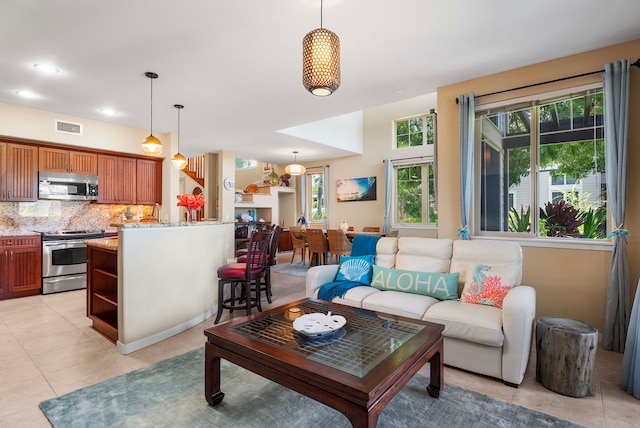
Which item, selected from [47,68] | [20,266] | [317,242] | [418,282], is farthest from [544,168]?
[20,266]

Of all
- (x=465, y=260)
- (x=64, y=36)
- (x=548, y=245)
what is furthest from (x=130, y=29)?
(x=548, y=245)

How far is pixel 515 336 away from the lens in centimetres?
213

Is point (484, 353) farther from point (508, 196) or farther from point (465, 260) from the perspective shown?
point (508, 196)

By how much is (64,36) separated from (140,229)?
182 cm

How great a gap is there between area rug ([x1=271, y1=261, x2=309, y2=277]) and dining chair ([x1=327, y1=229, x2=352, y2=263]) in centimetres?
82

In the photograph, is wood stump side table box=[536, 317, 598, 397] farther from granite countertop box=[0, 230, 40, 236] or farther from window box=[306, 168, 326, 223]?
window box=[306, 168, 326, 223]

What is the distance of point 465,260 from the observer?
Answer: 2955 mm

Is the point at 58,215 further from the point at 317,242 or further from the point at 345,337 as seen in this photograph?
the point at 345,337

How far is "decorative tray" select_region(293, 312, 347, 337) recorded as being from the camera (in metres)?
1.82

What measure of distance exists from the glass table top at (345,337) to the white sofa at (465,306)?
493mm

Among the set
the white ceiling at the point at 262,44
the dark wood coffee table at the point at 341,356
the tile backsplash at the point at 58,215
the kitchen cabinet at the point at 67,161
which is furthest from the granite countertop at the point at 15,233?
the dark wood coffee table at the point at 341,356

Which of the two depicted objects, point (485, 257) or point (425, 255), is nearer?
point (485, 257)

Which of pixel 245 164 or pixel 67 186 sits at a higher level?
pixel 245 164

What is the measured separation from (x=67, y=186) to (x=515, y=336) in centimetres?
635
